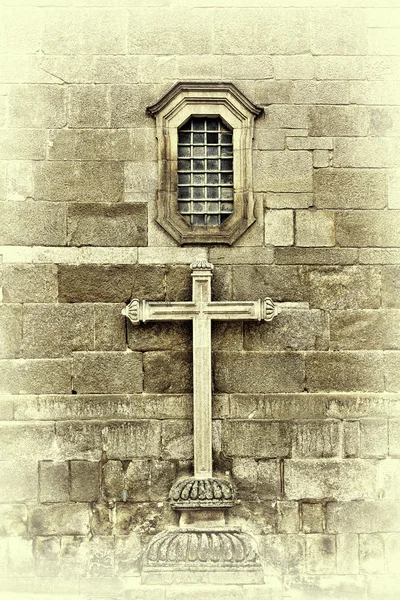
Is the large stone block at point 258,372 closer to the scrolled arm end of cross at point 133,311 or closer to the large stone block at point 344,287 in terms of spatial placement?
the large stone block at point 344,287

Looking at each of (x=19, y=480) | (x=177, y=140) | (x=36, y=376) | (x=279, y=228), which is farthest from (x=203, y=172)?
(x=19, y=480)

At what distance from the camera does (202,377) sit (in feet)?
21.3

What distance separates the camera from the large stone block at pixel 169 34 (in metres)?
6.81

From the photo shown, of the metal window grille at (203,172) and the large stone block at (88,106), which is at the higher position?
the large stone block at (88,106)

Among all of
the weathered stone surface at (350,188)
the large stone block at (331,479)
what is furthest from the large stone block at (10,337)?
the weathered stone surface at (350,188)

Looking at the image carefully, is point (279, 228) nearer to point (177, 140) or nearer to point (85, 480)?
point (177, 140)

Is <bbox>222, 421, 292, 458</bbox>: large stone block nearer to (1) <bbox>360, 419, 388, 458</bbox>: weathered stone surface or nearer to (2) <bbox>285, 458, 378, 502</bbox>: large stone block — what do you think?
(2) <bbox>285, 458, 378, 502</bbox>: large stone block

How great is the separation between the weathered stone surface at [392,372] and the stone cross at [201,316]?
1022mm

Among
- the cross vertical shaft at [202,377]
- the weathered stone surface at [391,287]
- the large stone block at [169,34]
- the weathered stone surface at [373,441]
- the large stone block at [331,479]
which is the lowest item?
the large stone block at [331,479]

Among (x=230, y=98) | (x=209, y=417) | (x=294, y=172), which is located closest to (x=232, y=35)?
(x=230, y=98)

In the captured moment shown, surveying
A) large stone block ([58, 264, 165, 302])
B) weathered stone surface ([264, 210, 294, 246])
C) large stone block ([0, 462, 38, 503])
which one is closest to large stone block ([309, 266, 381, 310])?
weathered stone surface ([264, 210, 294, 246])

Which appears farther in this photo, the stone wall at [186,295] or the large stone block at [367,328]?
the large stone block at [367,328]

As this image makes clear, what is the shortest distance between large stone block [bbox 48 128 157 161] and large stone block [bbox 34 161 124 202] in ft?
0.22

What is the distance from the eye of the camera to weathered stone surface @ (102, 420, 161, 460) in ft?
21.6
